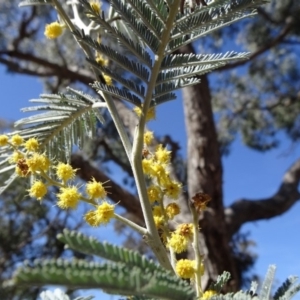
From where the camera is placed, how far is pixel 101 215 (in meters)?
0.50

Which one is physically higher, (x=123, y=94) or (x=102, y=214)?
(x=123, y=94)

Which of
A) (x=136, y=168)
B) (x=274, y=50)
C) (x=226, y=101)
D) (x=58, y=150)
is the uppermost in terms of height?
(x=274, y=50)

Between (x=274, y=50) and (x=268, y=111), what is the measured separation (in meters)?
0.75

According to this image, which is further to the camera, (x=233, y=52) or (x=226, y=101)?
(x=226, y=101)

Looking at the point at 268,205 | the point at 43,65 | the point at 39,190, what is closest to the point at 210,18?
the point at 39,190

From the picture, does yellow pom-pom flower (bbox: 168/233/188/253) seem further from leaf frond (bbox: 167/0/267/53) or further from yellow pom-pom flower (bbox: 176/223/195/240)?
leaf frond (bbox: 167/0/267/53)

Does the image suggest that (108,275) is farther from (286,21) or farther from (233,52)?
(286,21)

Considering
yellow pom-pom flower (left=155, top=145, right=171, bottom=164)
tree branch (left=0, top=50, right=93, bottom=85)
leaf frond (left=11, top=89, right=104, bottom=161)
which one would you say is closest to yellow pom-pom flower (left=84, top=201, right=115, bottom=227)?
yellow pom-pom flower (left=155, top=145, right=171, bottom=164)

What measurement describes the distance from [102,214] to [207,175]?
2708mm

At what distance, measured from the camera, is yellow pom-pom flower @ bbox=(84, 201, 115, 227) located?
500 millimetres

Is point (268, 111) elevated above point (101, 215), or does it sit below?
above

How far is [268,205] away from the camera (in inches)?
151

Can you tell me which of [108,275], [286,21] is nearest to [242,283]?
[286,21]

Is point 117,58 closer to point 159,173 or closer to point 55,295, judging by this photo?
point 159,173
